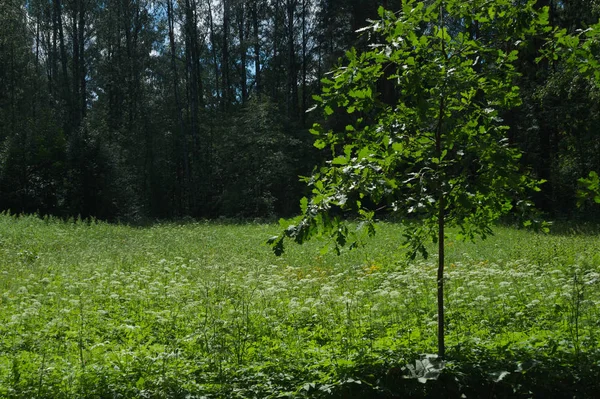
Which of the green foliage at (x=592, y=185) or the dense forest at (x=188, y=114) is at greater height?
the dense forest at (x=188, y=114)

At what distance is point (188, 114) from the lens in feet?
133

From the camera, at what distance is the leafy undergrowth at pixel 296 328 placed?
4.35 metres

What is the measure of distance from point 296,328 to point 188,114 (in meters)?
35.5

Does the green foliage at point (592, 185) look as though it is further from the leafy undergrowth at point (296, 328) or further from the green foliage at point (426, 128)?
the leafy undergrowth at point (296, 328)

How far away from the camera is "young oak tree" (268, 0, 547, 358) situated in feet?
13.0

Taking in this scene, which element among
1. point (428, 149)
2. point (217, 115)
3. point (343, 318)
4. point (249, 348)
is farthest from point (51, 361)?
point (217, 115)

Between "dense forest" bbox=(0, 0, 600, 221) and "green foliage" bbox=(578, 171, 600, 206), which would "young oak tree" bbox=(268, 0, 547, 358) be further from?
"dense forest" bbox=(0, 0, 600, 221)

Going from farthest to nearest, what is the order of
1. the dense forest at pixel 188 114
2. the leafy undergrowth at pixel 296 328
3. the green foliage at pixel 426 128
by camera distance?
the dense forest at pixel 188 114 → the leafy undergrowth at pixel 296 328 → the green foliage at pixel 426 128

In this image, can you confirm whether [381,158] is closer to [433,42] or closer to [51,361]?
[433,42]

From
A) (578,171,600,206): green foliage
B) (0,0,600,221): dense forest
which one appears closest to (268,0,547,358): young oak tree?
(578,171,600,206): green foliage

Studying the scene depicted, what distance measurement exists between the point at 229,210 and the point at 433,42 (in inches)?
1067

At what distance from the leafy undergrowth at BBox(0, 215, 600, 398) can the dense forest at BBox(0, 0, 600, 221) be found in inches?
360

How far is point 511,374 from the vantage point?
13.8 ft

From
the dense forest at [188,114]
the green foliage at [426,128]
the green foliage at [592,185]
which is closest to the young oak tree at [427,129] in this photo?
the green foliage at [426,128]
